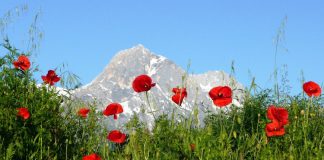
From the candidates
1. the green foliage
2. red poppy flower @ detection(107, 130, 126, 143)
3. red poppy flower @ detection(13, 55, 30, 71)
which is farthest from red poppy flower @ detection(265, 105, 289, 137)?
red poppy flower @ detection(13, 55, 30, 71)

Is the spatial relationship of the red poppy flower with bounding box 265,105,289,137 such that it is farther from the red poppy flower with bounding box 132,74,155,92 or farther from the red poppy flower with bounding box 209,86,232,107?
the red poppy flower with bounding box 132,74,155,92

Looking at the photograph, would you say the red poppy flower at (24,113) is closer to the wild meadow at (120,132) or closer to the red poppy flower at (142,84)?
the wild meadow at (120,132)

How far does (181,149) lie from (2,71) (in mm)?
2326

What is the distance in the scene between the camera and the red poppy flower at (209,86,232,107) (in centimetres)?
482

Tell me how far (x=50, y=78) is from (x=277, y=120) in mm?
2676

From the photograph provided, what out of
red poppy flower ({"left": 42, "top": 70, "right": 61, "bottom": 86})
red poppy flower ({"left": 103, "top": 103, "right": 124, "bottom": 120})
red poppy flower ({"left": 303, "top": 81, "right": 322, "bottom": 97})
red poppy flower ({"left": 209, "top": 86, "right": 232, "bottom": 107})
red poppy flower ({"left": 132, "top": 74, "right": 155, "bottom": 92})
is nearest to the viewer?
red poppy flower ({"left": 209, "top": 86, "right": 232, "bottom": 107})

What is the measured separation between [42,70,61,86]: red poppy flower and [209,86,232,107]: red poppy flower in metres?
2.18

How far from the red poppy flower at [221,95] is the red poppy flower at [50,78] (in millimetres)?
2176

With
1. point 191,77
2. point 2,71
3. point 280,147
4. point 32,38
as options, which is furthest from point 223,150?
point 32,38

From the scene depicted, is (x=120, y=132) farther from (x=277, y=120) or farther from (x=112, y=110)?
(x=277, y=120)

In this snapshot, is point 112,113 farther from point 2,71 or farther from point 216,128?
point 216,128

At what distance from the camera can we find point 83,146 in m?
6.45

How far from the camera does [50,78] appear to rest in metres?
6.30

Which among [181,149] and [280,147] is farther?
[280,147]
